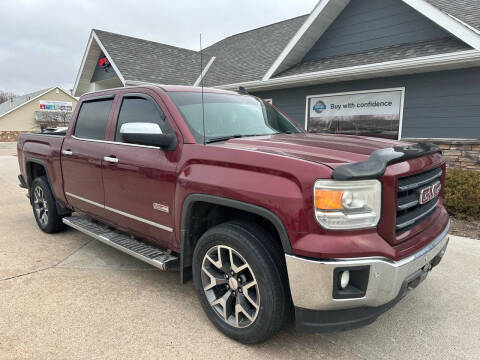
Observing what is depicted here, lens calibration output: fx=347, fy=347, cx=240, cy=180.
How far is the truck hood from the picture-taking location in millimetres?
2188

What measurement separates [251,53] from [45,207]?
9.96 m

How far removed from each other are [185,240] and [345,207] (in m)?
1.33

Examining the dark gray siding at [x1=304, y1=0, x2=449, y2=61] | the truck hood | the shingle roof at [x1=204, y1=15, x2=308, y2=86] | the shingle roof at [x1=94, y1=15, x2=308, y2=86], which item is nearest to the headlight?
the truck hood

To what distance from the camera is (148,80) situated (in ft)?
41.3

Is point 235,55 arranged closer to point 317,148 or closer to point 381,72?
point 381,72

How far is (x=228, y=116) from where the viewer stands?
3279 mm

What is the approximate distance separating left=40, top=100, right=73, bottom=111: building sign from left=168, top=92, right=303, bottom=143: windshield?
47771mm

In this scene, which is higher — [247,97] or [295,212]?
[247,97]

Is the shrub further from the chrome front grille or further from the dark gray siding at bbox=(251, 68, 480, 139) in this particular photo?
the chrome front grille

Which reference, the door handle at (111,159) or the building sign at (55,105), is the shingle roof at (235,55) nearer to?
the door handle at (111,159)

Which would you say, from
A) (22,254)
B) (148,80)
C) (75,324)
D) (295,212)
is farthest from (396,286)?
(148,80)

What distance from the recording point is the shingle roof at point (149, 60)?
12.8m

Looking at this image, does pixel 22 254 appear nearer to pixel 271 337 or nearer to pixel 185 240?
pixel 185 240

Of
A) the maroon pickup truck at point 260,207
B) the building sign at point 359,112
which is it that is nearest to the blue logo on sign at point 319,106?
the building sign at point 359,112
